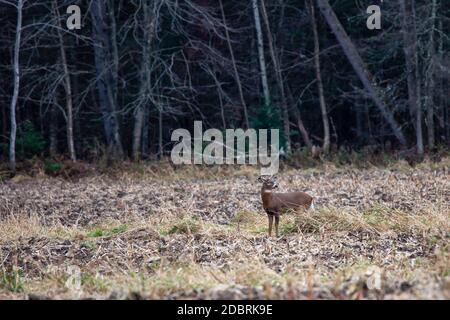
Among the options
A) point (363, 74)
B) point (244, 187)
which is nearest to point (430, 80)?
point (363, 74)

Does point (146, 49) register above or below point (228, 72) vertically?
above

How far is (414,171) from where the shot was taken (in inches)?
754

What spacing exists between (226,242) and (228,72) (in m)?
19.3

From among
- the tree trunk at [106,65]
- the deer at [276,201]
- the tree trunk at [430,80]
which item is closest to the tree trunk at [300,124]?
the tree trunk at [430,80]

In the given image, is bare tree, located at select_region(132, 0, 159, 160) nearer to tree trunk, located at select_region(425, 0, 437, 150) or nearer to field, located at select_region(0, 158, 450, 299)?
field, located at select_region(0, 158, 450, 299)

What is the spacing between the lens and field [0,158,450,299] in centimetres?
658

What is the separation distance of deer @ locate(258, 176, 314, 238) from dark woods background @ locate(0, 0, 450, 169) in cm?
1220

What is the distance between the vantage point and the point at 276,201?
10.6 meters

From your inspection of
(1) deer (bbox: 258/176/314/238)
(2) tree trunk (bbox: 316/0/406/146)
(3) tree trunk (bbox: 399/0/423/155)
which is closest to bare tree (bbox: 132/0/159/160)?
(2) tree trunk (bbox: 316/0/406/146)

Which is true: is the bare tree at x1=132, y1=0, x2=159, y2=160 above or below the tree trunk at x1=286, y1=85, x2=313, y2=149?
above

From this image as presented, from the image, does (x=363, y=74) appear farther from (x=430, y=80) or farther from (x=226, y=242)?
(x=226, y=242)
